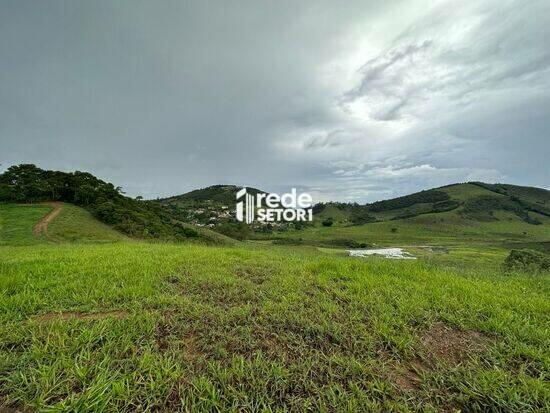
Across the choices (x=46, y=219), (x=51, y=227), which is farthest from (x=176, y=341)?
(x=46, y=219)

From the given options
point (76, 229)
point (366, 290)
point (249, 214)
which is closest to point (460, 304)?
point (366, 290)

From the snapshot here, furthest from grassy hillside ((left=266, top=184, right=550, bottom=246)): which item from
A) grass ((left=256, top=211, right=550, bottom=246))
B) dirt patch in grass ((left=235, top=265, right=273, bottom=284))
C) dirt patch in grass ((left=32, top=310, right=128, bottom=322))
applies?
dirt patch in grass ((left=32, top=310, right=128, bottom=322))

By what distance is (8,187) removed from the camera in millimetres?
35500

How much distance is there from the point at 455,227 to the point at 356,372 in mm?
133798

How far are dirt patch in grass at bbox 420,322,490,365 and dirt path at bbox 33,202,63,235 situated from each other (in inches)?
1301

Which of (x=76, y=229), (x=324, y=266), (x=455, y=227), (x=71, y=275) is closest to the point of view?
(x=71, y=275)

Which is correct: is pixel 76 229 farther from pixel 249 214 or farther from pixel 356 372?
pixel 249 214

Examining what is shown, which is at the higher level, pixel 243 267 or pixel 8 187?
pixel 8 187

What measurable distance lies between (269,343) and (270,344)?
2 cm

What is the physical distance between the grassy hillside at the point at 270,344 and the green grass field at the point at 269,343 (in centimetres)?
2

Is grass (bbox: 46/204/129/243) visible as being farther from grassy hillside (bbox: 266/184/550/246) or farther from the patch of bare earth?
grassy hillside (bbox: 266/184/550/246)

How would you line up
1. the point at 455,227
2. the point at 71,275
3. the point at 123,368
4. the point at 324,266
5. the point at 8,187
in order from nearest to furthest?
the point at 123,368, the point at 71,275, the point at 324,266, the point at 8,187, the point at 455,227

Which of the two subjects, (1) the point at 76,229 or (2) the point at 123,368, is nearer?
(2) the point at 123,368

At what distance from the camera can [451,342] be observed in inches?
124
